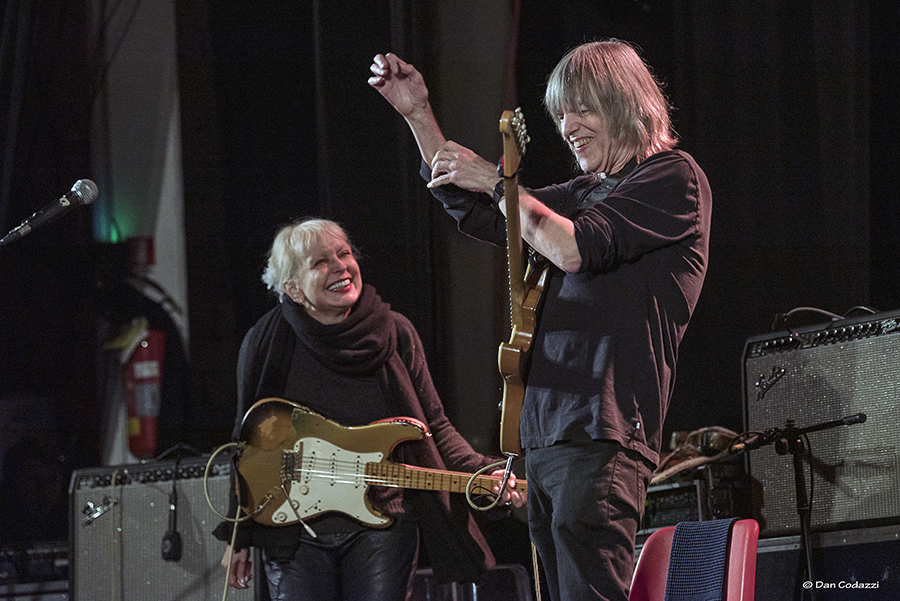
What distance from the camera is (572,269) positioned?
1.65 meters

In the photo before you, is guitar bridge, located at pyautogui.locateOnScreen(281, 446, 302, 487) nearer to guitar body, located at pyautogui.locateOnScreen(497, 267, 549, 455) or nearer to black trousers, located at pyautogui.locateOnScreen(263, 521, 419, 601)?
black trousers, located at pyautogui.locateOnScreen(263, 521, 419, 601)

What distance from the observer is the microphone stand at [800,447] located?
259 cm

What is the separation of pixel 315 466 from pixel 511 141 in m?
1.54

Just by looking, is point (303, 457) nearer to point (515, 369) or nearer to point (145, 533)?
point (145, 533)

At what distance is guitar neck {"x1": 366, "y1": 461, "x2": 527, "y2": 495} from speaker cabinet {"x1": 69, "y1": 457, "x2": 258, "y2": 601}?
0.81 metres

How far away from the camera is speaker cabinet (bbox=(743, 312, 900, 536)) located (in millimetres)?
2574

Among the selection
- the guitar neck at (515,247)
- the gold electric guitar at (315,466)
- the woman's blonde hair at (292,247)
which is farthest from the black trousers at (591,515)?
the woman's blonde hair at (292,247)

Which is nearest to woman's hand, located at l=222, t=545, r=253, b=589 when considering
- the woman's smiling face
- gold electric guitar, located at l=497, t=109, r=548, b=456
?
the woman's smiling face

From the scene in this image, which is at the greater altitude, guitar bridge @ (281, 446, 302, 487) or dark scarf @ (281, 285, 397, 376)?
dark scarf @ (281, 285, 397, 376)

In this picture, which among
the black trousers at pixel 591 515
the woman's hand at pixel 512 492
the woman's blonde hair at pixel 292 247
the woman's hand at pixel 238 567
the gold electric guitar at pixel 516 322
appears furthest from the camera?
the woman's blonde hair at pixel 292 247

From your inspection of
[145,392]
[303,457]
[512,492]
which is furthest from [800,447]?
[145,392]

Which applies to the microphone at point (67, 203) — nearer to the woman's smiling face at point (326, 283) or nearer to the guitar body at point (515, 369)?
the woman's smiling face at point (326, 283)

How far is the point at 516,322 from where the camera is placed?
5.72 ft

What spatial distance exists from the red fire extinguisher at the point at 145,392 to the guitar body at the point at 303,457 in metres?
2.07
